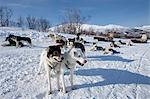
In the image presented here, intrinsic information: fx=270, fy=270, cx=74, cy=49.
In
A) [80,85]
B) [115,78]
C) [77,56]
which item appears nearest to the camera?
[77,56]

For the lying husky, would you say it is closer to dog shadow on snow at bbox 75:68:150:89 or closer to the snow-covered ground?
the snow-covered ground

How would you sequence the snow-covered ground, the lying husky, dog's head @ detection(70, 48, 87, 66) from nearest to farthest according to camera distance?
the lying husky < the snow-covered ground < dog's head @ detection(70, 48, 87, 66)

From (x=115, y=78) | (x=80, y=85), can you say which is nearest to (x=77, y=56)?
(x=80, y=85)

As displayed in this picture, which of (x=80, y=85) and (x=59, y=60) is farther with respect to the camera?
(x=80, y=85)

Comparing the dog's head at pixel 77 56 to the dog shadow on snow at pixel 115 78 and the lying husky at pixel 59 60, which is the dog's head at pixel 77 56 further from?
the dog shadow on snow at pixel 115 78

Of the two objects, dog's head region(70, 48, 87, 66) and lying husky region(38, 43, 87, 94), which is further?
dog's head region(70, 48, 87, 66)

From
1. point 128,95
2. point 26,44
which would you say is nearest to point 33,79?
point 128,95

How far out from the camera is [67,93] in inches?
328

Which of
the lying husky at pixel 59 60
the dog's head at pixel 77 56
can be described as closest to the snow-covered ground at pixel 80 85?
the lying husky at pixel 59 60

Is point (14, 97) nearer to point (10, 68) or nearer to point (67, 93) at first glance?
point (67, 93)

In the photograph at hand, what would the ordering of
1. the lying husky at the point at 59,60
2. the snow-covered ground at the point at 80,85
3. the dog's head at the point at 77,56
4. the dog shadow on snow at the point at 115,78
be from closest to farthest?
1. the lying husky at the point at 59,60
2. the snow-covered ground at the point at 80,85
3. the dog's head at the point at 77,56
4. the dog shadow on snow at the point at 115,78

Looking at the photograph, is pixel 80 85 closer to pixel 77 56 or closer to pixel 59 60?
pixel 77 56

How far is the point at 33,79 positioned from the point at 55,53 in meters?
2.69

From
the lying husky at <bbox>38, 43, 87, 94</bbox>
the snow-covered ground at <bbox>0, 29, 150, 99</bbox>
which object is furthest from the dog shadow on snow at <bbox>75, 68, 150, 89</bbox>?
the lying husky at <bbox>38, 43, 87, 94</bbox>
